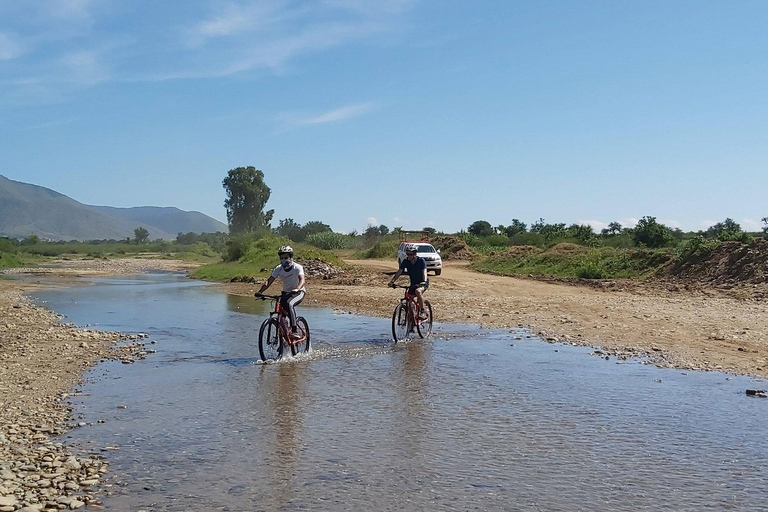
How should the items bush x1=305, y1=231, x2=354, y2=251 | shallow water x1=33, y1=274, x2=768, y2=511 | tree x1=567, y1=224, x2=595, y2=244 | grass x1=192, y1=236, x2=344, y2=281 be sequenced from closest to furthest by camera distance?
shallow water x1=33, y1=274, x2=768, y2=511, grass x1=192, y1=236, x2=344, y2=281, tree x1=567, y1=224, x2=595, y2=244, bush x1=305, y1=231, x2=354, y2=251

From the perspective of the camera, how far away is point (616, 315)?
20.5 metres

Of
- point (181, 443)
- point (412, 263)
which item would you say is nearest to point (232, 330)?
point (412, 263)

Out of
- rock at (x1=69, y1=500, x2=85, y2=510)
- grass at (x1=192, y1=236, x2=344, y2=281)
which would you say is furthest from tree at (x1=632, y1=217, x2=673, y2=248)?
rock at (x1=69, y1=500, x2=85, y2=510)

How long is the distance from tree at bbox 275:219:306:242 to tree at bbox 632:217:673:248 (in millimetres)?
53495

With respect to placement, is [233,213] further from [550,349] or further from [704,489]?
[704,489]

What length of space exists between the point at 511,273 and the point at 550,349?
2683 cm

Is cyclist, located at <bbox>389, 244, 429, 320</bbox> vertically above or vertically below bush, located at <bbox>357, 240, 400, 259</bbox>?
below

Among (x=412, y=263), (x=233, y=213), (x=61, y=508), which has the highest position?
(x=233, y=213)

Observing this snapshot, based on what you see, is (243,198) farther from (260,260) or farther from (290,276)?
(290,276)

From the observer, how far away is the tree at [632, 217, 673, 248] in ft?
149

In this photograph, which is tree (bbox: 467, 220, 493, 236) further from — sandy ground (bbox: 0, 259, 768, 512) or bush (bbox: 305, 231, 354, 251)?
sandy ground (bbox: 0, 259, 768, 512)

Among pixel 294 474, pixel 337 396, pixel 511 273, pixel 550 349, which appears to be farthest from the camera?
pixel 511 273

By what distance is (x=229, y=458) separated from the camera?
8.02 meters

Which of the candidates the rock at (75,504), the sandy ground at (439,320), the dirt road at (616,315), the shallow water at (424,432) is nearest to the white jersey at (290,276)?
the shallow water at (424,432)
